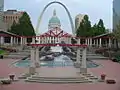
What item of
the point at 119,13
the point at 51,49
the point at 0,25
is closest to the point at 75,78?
the point at 51,49

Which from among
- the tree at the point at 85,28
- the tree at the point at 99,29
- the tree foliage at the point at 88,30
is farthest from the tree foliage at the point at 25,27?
the tree at the point at 99,29

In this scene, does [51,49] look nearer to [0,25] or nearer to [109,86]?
[0,25]

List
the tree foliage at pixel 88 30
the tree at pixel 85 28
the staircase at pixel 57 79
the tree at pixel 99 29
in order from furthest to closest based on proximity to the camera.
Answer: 1. the tree at pixel 85 28
2. the tree at pixel 99 29
3. the tree foliage at pixel 88 30
4. the staircase at pixel 57 79

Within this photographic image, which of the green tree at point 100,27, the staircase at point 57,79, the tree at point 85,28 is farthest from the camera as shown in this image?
the green tree at point 100,27

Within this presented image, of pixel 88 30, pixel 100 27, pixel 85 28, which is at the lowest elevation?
pixel 88 30

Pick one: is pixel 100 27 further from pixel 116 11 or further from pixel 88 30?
pixel 116 11

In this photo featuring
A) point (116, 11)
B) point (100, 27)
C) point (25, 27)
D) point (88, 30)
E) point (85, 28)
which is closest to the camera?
point (25, 27)

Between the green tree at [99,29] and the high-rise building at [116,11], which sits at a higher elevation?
the high-rise building at [116,11]

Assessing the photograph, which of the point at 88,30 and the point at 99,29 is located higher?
the point at 99,29

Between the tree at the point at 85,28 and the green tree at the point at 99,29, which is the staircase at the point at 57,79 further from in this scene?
the green tree at the point at 99,29

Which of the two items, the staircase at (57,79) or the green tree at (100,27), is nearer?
the staircase at (57,79)

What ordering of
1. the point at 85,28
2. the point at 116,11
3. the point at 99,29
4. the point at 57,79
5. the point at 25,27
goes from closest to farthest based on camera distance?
1. the point at 57,79
2. the point at 25,27
3. the point at 116,11
4. the point at 85,28
5. the point at 99,29

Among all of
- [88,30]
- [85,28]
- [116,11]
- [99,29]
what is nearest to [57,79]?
[85,28]

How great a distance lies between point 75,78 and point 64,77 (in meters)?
0.95
